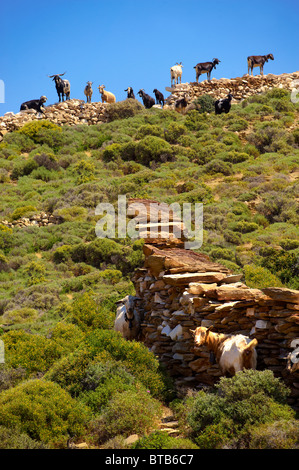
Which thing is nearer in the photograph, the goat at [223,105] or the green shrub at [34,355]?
the green shrub at [34,355]

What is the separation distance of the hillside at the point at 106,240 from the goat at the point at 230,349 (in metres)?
0.64

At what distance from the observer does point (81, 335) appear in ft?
37.8

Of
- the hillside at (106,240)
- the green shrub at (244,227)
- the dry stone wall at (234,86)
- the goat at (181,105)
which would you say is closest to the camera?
the hillside at (106,240)

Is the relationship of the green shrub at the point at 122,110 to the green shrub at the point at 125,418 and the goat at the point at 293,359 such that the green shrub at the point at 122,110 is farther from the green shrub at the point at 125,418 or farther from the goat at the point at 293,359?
the goat at the point at 293,359

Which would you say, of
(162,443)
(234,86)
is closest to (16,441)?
(162,443)

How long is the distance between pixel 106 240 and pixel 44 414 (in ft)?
50.7

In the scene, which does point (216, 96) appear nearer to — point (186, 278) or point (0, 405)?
point (186, 278)

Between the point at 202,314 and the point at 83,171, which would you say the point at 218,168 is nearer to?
the point at 83,171

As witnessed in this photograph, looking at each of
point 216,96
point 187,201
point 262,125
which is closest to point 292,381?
point 187,201

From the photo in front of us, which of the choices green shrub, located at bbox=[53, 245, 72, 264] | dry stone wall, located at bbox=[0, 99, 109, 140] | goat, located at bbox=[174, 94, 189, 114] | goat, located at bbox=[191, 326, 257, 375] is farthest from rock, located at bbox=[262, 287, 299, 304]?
goat, located at bbox=[174, 94, 189, 114]

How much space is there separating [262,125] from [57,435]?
116 ft

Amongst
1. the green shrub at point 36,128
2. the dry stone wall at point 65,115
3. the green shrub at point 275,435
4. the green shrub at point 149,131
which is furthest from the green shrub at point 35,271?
the dry stone wall at point 65,115

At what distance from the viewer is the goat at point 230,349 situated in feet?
25.2
